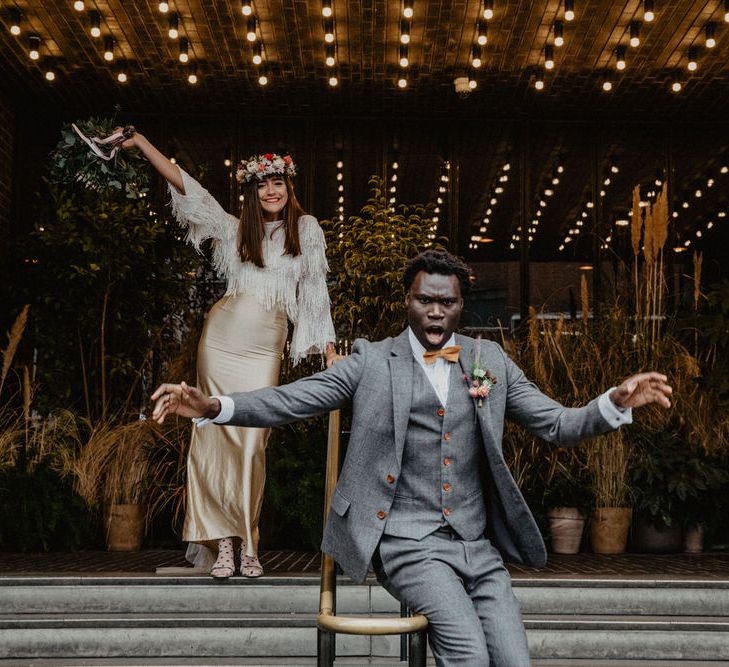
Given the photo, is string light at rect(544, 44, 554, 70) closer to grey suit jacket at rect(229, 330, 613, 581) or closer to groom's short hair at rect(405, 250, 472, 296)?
groom's short hair at rect(405, 250, 472, 296)

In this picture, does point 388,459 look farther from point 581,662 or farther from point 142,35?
point 142,35

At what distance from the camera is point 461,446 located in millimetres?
2846

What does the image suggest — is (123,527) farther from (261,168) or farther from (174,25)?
(174,25)

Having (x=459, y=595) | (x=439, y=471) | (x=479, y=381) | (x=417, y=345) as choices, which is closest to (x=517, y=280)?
(x=417, y=345)

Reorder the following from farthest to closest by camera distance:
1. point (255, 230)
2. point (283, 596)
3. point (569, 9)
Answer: point (569, 9), point (255, 230), point (283, 596)

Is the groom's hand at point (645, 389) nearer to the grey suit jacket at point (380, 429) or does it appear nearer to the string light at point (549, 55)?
the grey suit jacket at point (380, 429)

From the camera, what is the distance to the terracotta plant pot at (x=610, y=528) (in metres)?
5.91

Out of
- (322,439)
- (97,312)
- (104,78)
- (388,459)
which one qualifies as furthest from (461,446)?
(104,78)

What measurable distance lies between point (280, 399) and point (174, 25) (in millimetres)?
6007

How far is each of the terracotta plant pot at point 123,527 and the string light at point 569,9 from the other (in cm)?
499

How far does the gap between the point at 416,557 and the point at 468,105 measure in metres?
7.84

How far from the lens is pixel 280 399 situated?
280cm

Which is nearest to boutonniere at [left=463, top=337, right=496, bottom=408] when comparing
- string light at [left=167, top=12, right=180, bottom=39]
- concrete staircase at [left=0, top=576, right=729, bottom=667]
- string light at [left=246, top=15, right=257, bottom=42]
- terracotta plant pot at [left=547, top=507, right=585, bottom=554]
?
concrete staircase at [left=0, top=576, right=729, bottom=667]

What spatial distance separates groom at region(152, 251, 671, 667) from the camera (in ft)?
8.77
